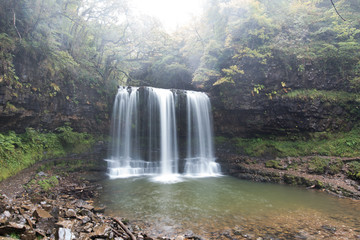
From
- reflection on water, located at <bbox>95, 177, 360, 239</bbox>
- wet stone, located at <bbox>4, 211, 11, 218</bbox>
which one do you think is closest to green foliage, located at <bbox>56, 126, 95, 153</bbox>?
reflection on water, located at <bbox>95, 177, 360, 239</bbox>

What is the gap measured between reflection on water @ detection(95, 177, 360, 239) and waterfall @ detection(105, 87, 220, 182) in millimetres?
3819

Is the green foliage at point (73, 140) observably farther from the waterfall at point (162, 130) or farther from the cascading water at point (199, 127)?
the cascading water at point (199, 127)

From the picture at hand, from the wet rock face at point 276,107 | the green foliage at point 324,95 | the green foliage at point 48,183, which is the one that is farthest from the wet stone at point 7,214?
the green foliage at point 324,95

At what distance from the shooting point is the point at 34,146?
10.4 metres

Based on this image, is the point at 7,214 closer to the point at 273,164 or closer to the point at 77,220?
the point at 77,220

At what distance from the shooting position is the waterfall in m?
14.7

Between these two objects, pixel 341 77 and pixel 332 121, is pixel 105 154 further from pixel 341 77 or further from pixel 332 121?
pixel 341 77

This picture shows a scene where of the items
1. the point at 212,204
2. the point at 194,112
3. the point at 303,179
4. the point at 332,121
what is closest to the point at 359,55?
the point at 332,121

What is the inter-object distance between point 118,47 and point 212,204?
45.6 ft

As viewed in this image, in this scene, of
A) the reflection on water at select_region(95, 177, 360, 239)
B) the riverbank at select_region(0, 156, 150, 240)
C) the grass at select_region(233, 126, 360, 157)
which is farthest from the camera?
the grass at select_region(233, 126, 360, 157)

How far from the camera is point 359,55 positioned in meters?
13.4

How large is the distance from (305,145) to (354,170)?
10.4ft

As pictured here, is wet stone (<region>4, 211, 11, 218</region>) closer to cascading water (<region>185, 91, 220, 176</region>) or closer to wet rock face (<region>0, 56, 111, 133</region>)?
wet rock face (<region>0, 56, 111, 133</region>)

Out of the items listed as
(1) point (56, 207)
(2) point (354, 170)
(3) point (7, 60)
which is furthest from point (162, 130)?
(2) point (354, 170)
